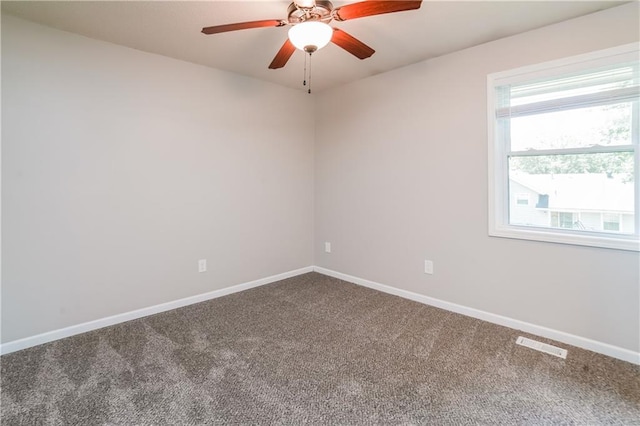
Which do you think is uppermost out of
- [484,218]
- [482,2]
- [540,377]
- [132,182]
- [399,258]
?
[482,2]

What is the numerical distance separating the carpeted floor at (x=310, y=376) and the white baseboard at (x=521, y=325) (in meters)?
0.08

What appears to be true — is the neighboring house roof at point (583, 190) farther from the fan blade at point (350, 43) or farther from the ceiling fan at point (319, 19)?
the ceiling fan at point (319, 19)

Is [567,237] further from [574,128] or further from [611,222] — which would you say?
[574,128]

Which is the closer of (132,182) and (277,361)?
(277,361)

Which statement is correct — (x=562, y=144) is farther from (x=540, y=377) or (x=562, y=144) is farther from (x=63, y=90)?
(x=63, y=90)

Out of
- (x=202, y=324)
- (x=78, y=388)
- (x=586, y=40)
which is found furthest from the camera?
(x=202, y=324)

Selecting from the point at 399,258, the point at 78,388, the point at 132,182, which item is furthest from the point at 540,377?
the point at 132,182

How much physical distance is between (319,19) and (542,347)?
9.10 ft

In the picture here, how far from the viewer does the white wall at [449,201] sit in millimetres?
2225

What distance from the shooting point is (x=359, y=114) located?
362cm

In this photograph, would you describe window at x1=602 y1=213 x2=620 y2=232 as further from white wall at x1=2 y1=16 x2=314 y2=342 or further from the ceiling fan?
white wall at x1=2 y1=16 x2=314 y2=342

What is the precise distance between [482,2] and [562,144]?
122cm

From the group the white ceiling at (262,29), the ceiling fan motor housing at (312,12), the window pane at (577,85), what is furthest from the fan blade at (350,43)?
the window pane at (577,85)

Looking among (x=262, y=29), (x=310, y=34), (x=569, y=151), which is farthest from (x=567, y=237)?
(x=262, y=29)
